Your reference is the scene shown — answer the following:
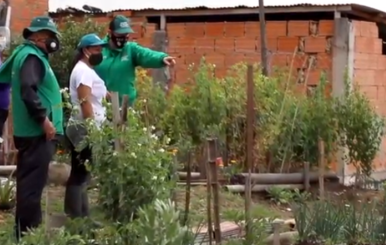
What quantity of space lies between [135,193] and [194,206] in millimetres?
2425

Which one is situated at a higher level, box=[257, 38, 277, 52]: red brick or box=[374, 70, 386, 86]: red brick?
box=[257, 38, 277, 52]: red brick

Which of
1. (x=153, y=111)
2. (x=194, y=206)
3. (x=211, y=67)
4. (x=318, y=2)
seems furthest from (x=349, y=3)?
(x=194, y=206)

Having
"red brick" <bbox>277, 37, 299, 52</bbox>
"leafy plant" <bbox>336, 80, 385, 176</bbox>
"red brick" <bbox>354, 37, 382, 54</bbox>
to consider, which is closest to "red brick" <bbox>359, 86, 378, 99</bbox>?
"red brick" <bbox>354, 37, 382, 54</bbox>

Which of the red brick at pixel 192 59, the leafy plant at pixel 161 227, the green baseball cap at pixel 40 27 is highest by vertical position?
the green baseball cap at pixel 40 27

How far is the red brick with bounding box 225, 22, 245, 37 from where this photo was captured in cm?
1269

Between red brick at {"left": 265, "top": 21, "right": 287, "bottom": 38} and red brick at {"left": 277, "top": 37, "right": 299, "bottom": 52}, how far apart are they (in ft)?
0.23

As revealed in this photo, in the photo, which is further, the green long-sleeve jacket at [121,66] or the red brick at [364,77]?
the red brick at [364,77]

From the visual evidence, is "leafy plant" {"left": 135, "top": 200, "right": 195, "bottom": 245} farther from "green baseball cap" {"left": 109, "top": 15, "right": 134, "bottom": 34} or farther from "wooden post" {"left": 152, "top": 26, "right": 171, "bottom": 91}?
"wooden post" {"left": 152, "top": 26, "right": 171, "bottom": 91}

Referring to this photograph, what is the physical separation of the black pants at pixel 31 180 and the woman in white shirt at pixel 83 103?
329mm

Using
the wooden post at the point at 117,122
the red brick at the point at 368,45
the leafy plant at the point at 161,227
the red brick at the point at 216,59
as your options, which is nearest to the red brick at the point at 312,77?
the red brick at the point at 368,45

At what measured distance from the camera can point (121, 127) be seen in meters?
5.45

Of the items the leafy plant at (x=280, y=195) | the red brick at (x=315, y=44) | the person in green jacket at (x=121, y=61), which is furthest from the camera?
the red brick at (x=315, y=44)

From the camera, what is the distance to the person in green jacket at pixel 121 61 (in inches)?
288

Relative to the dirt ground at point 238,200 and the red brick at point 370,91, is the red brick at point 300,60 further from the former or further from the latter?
the dirt ground at point 238,200
